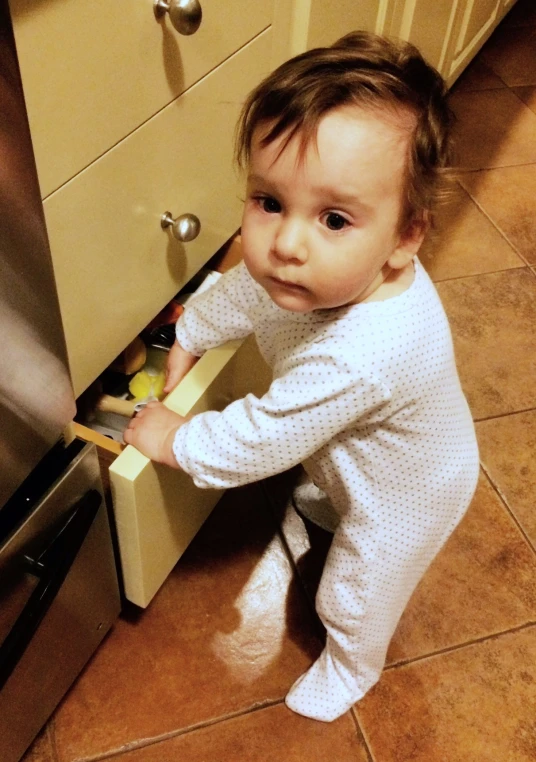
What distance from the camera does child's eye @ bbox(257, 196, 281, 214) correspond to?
2.11ft

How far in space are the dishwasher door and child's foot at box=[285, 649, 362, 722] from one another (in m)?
0.26

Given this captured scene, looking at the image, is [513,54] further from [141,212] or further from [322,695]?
[322,695]

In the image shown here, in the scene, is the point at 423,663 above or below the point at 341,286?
below

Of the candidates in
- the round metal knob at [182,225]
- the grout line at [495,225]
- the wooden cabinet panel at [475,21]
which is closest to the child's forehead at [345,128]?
the round metal knob at [182,225]

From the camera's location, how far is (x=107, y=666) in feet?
3.28

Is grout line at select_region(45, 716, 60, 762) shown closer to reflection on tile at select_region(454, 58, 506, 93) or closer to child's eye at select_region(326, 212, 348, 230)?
child's eye at select_region(326, 212, 348, 230)

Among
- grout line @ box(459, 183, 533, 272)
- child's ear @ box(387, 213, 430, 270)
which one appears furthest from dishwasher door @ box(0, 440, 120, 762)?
grout line @ box(459, 183, 533, 272)

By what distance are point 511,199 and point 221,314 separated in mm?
1184

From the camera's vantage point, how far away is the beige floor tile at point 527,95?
2076mm

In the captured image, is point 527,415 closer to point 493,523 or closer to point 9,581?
point 493,523

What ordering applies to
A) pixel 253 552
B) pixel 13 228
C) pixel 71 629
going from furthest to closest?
pixel 253 552
pixel 71 629
pixel 13 228

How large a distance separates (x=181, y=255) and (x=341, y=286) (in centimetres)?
30

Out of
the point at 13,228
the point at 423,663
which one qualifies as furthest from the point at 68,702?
the point at 13,228

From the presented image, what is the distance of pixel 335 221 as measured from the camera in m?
0.62
